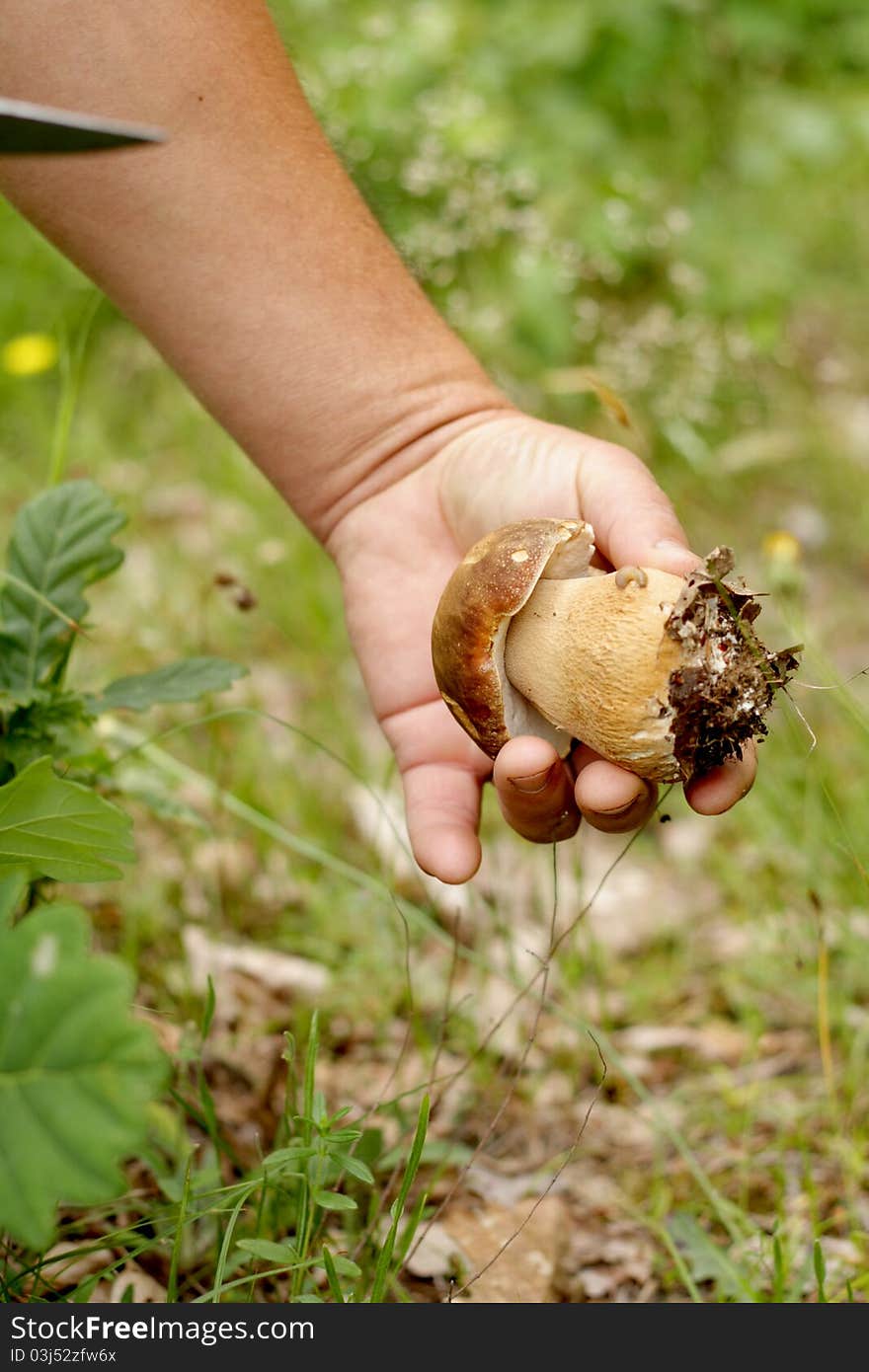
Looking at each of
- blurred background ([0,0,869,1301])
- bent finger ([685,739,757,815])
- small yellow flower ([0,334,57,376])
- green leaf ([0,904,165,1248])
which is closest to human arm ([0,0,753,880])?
bent finger ([685,739,757,815])

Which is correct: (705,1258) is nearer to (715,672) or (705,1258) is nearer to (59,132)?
(715,672)

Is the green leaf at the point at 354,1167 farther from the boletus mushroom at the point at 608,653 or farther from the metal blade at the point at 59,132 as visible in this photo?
the metal blade at the point at 59,132

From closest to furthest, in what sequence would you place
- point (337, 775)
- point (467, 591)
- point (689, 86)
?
point (467, 591) → point (337, 775) → point (689, 86)

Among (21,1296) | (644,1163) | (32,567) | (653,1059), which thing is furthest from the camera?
(653,1059)

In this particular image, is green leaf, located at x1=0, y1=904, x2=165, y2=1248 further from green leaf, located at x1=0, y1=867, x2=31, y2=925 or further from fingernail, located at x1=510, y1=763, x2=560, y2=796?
fingernail, located at x1=510, y1=763, x2=560, y2=796

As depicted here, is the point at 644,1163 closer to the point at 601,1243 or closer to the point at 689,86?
the point at 601,1243

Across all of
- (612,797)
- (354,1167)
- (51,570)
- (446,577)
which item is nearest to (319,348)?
(446,577)

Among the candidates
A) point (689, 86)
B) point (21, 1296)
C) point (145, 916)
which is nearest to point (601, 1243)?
point (21, 1296)

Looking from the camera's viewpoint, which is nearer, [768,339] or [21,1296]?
[21,1296]
